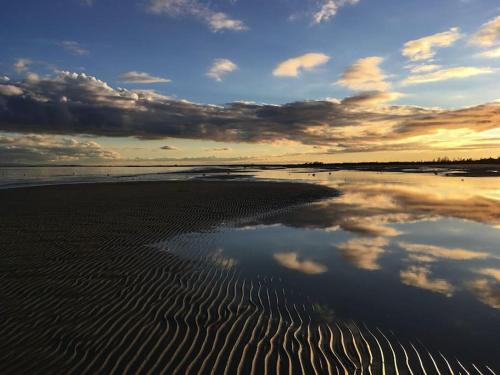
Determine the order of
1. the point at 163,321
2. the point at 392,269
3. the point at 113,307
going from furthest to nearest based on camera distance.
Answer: the point at 392,269 → the point at 113,307 → the point at 163,321

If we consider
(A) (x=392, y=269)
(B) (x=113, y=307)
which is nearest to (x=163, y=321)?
(B) (x=113, y=307)

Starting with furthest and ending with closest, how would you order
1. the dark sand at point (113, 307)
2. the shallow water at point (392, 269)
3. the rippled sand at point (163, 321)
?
the shallow water at point (392, 269), the dark sand at point (113, 307), the rippled sand at point (163, 321)

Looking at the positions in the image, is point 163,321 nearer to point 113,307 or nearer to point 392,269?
point 113,307

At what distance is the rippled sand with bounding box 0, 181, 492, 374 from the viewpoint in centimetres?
526

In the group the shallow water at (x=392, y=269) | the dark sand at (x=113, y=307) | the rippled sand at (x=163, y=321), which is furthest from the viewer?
the shallow water at (x=392, y=269)

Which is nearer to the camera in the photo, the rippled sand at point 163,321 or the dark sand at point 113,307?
the rippled sand at point 163,321

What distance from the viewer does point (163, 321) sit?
6645 millimetres

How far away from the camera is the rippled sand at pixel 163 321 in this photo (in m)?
5.26

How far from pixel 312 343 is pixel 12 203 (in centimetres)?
2547

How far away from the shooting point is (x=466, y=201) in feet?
80.0

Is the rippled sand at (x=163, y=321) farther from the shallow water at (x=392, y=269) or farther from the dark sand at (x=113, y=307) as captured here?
the shallow water at (x=392, y=269)

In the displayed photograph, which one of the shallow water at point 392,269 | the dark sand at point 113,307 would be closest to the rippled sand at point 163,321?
the dark sand at point 113,307

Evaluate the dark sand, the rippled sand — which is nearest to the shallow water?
the rippled sand

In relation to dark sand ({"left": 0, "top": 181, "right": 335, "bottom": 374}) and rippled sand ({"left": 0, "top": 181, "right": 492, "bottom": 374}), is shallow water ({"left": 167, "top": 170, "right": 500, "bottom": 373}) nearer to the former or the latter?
rippled sand ({"left": 0, "top": 181, "right": 492, "bottom": 374})
